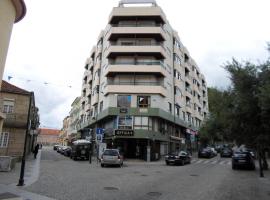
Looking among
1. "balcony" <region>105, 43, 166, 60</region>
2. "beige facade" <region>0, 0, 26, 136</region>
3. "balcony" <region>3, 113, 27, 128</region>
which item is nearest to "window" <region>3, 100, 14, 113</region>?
"balcony" <region>3, 113, 27, 128</region>

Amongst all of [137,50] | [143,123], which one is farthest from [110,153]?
[137,50]

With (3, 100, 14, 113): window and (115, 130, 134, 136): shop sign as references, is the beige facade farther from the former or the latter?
(115, 130, 134, 136): shop sign

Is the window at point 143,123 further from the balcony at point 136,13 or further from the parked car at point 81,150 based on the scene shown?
the balcony at point 136,13

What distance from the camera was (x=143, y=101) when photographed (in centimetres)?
3866

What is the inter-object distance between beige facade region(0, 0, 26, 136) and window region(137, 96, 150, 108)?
98.2ft

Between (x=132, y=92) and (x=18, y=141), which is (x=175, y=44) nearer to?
(x=132, y=92)

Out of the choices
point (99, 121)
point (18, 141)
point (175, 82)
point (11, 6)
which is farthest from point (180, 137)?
point (11, 6)

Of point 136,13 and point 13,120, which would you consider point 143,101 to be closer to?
point 136,13

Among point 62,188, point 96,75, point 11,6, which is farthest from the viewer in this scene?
point 96,75

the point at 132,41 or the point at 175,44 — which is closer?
the point at 132,41

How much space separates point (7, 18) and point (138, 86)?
100.0 ft

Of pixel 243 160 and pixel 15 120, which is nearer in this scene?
pixel 243 160

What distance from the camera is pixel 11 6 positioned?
8555 mm

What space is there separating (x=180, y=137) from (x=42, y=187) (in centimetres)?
4080
